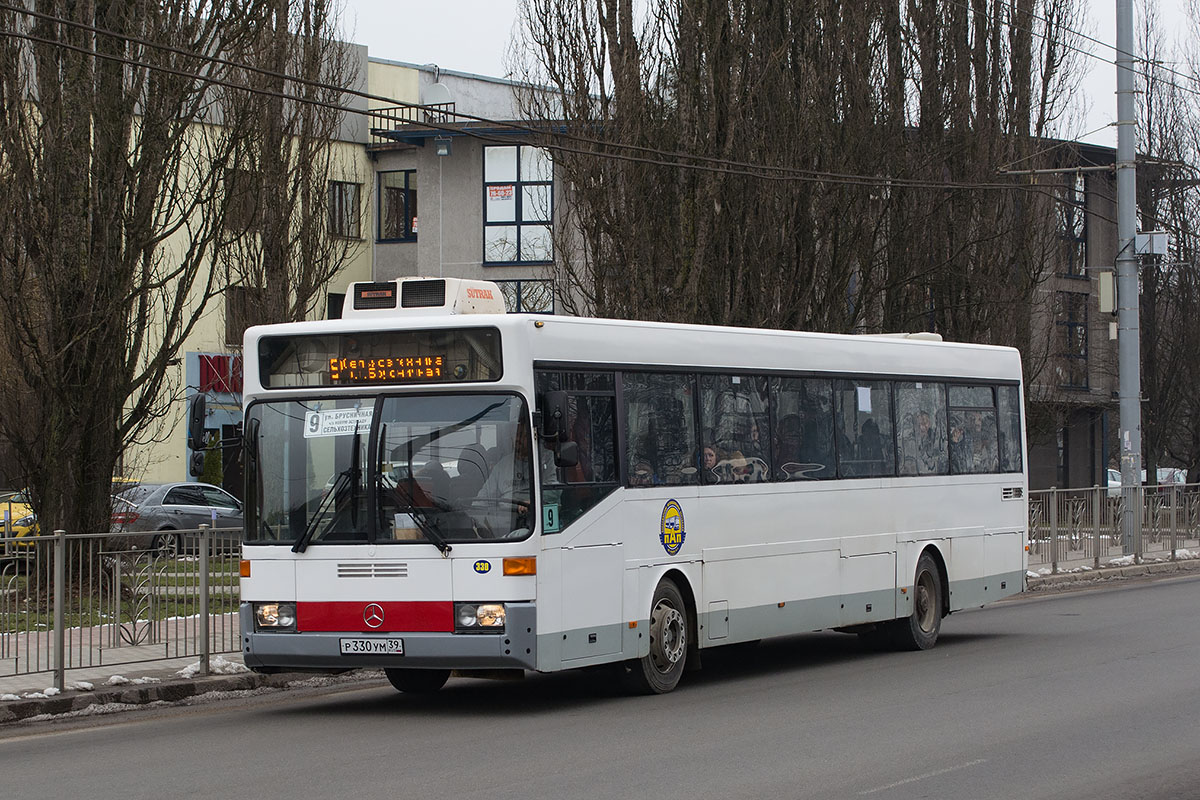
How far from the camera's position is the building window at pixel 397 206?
159 feet

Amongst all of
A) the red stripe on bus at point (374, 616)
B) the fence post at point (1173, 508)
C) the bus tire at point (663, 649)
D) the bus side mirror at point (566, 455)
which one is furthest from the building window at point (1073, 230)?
the red stripe on bus at point (374, 616)

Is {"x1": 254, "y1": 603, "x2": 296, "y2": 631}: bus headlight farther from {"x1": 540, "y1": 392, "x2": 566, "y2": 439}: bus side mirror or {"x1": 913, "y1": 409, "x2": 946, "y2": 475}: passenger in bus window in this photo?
{"x1": 913, "y1": 409, "x2": 946, "y2": 475}: passenger in bus window

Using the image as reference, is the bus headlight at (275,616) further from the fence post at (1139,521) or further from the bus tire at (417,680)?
the fence post at (1139,521)

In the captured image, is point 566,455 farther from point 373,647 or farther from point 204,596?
point 204,596

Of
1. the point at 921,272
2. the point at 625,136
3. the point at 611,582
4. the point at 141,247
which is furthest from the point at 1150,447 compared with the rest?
the point at 611,582

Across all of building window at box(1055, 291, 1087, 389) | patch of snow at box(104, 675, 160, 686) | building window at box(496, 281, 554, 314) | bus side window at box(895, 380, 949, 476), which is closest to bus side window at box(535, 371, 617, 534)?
patch of snow at box(104, 675, 160, 686)

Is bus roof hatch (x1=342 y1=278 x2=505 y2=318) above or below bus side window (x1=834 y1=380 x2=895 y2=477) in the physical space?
above

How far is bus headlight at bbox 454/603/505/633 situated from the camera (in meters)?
12.0

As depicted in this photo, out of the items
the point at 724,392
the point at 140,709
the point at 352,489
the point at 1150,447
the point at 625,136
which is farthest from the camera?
the point at 1150,447

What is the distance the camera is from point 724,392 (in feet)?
47.6

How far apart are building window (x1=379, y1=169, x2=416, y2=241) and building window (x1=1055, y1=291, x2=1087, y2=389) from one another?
1856 centimetres

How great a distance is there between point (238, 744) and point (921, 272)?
23.6 meters

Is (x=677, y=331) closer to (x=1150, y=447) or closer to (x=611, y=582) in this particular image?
(x=611, y=582)

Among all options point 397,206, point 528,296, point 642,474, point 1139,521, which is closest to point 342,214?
point 528,296
